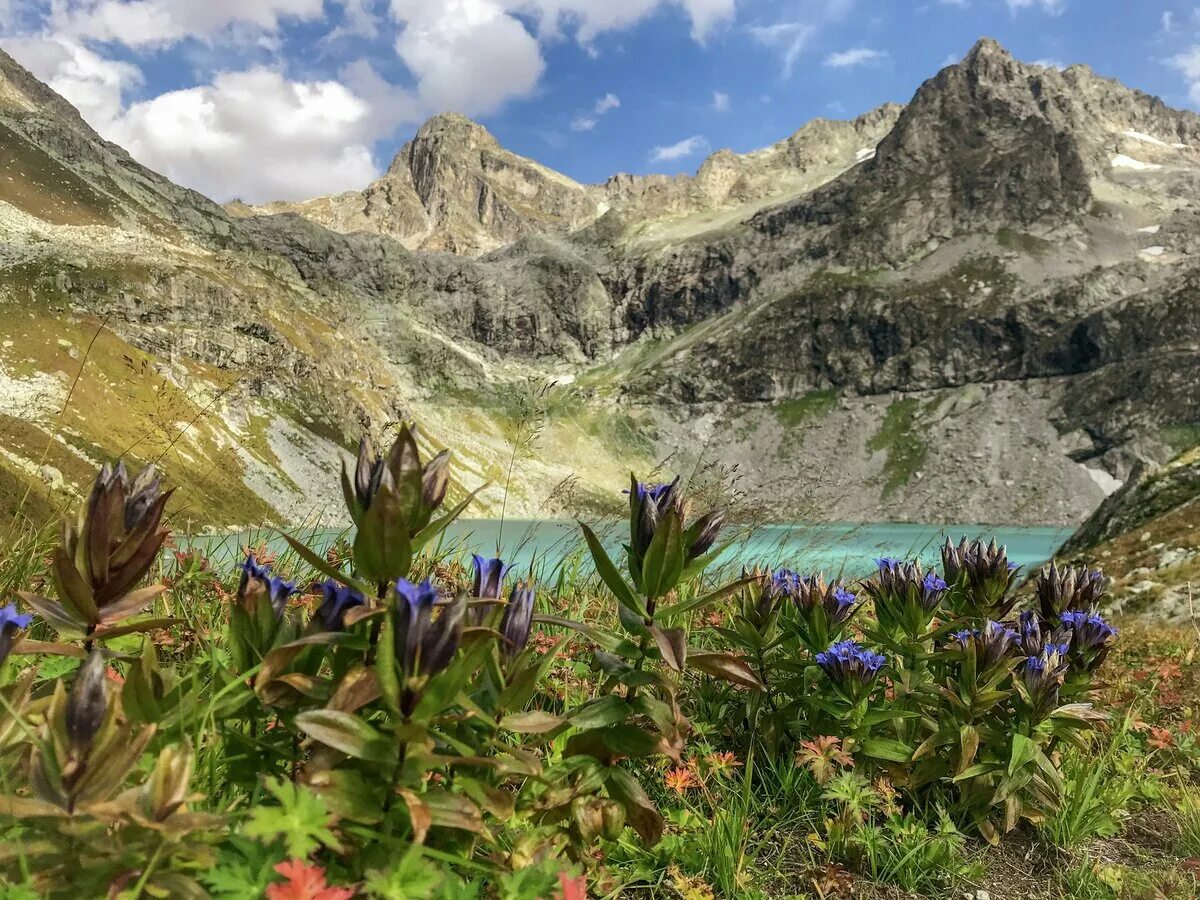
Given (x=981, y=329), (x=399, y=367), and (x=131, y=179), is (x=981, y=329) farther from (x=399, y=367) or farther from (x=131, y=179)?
(x=131, y=179)

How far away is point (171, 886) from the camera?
1430 mm

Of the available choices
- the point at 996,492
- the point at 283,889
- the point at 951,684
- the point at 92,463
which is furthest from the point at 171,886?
the point at 996,492

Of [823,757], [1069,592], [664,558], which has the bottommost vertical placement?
[823,757]

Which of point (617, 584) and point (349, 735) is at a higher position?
point (617, 584)

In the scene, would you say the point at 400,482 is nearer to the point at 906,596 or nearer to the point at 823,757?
the point at 823,757

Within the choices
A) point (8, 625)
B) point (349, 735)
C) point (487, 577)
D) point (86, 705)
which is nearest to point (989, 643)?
point (487, 577)

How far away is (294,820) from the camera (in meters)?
1.37

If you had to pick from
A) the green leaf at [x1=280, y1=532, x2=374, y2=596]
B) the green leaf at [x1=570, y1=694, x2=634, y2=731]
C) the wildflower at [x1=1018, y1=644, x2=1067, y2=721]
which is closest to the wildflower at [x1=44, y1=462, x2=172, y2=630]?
the green leaf at [x1=280, y1=532, x2=374, y2=596]

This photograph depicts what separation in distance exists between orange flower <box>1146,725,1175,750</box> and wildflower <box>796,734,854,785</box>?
239 centimetres

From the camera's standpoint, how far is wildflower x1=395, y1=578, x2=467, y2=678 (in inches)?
59.9

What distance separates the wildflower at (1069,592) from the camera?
3.98 meters

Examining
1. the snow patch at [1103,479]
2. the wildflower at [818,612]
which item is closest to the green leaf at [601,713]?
the wildflower at [818,612]

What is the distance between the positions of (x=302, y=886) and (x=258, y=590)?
34.2 inches

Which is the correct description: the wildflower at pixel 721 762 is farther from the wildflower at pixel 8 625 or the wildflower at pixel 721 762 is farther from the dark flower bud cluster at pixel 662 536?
the wildflower at pixel 8 625
